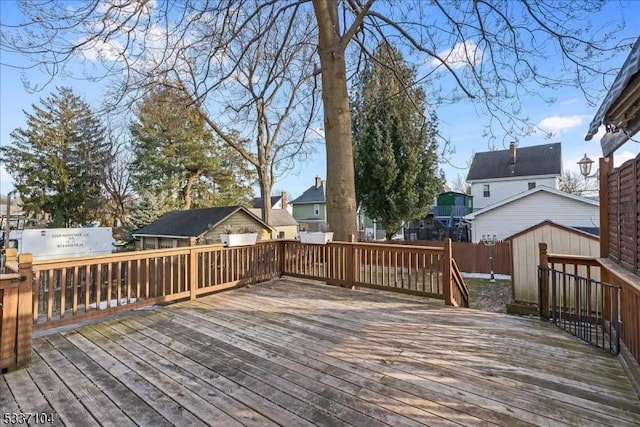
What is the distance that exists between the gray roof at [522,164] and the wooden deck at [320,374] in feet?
65.2

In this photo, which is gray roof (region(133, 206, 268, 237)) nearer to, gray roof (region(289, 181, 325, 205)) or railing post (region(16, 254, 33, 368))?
railing post (region(16, 254, 33, 368))

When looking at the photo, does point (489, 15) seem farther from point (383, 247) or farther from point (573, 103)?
point (383, 247)

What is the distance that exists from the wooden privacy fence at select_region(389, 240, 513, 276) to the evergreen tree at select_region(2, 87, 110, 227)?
22033mm

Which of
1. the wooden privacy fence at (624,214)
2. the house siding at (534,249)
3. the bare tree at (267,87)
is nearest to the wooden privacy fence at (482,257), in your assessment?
the house siding at (534,249)

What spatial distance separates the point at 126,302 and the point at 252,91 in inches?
371

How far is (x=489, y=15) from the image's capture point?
18.9ft

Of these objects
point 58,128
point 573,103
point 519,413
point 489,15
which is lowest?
point 519,413

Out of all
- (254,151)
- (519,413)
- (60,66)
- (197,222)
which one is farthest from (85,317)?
(254,151)

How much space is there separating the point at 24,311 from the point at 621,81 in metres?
4.63

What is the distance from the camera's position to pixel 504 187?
20953mm

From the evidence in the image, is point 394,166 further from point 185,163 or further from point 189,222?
point 185,163

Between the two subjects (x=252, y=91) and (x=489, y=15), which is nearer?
(x=489, y=15)

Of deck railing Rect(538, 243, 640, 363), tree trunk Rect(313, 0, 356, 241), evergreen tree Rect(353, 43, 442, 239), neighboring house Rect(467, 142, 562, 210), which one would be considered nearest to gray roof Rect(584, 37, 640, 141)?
deck railing Rect(538, 243, 640, 363)

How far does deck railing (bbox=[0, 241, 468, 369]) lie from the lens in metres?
2.72
